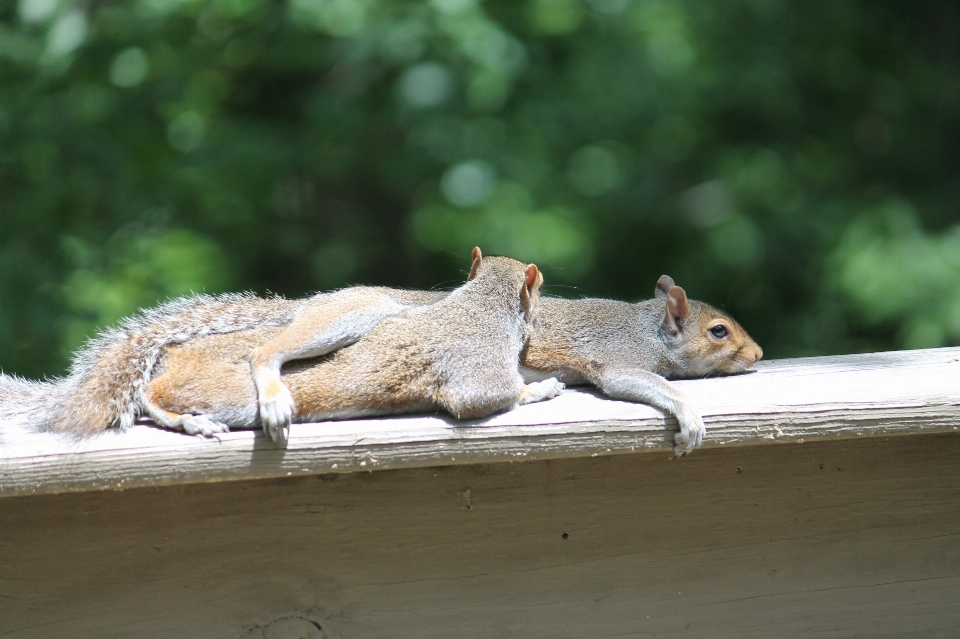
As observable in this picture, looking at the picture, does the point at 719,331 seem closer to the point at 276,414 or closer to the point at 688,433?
the point at 688,433

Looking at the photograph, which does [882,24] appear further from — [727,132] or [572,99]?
[572,99]

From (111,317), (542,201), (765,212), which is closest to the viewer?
(111,317)

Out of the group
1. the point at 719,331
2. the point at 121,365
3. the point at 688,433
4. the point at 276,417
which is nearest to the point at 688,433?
the point at 688,433

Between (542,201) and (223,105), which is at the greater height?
(223,105)

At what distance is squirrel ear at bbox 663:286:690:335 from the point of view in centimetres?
230

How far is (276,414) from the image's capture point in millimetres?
1619

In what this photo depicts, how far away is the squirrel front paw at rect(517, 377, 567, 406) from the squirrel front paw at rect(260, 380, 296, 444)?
0.46 meters

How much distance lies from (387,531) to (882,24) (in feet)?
16.9

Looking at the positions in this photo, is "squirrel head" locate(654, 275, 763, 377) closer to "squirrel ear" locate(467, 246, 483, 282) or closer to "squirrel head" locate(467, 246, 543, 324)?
"squirrel head" locate(467, 246, 543, 324)

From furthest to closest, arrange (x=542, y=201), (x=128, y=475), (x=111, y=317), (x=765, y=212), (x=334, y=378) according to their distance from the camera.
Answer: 1. (x=765, y=212)
2. (x=542, y=201)
3. (x=111, y=317)
4. (x=334, y=378)
5. (x=128, y=475)

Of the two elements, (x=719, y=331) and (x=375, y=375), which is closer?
(x=375, y=375)

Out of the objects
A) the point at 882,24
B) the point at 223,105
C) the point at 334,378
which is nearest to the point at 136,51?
the point at 223,105

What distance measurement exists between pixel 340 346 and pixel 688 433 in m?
0.68

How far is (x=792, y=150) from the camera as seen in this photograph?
5902 mm
